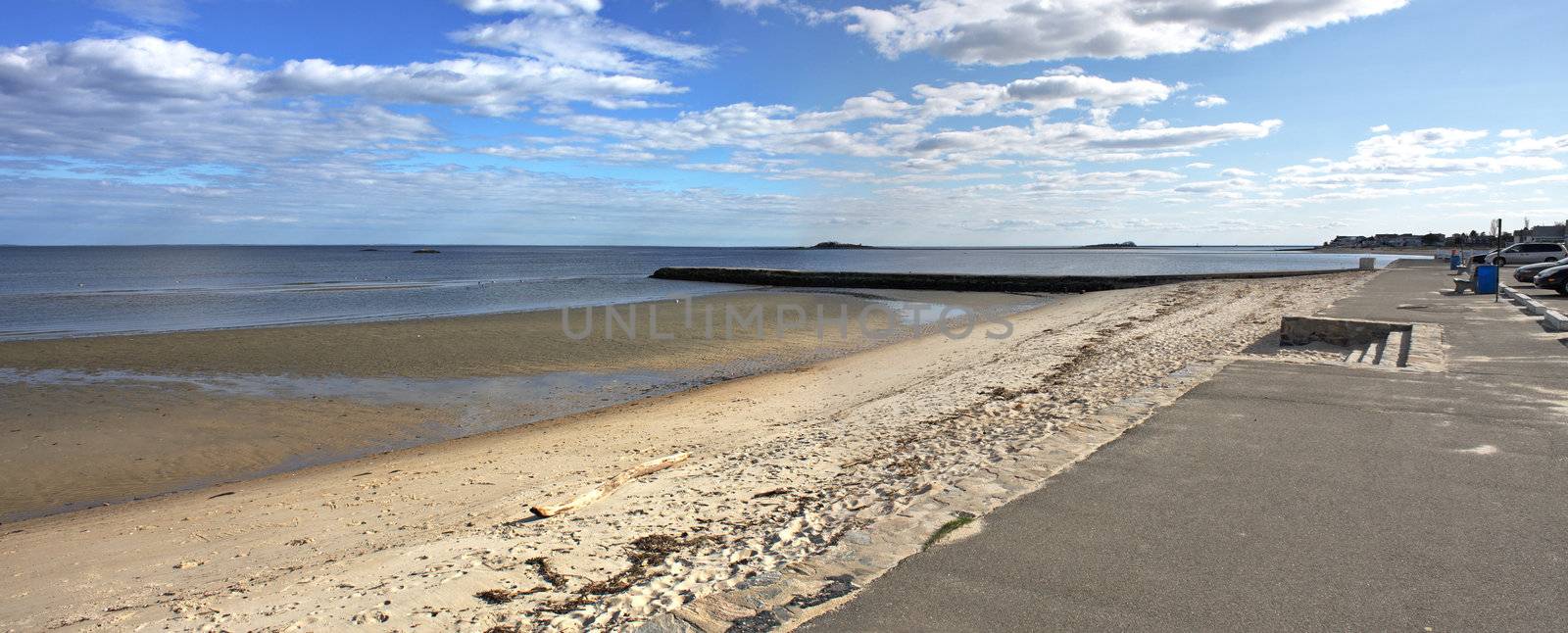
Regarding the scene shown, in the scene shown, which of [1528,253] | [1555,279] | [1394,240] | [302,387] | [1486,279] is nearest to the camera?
[302,387]

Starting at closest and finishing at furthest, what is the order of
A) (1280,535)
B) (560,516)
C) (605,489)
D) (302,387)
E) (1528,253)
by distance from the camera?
(1280,535) < (560,516) < (605,489) < (302,387) < (1528,253)

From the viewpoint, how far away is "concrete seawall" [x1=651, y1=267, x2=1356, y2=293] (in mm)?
45312

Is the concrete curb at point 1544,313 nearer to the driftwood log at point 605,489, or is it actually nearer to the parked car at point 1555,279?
the parked car at point 1555,279

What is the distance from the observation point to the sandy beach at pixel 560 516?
4059 millimetres

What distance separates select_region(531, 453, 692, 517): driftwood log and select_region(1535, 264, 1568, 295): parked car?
2307 cm

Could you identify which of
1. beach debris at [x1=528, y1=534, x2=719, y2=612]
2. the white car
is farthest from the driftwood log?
the white car

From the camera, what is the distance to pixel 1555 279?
64.2ft

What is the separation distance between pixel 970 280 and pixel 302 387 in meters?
40.6

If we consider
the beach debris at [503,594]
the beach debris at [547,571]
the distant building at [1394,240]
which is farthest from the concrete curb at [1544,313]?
the distant building at [1394,240]

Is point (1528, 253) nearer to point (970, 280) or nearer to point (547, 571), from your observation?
point (970, 280)

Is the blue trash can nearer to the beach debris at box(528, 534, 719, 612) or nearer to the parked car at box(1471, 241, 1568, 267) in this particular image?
the parked car at box(1471, 241, 1568, 267)

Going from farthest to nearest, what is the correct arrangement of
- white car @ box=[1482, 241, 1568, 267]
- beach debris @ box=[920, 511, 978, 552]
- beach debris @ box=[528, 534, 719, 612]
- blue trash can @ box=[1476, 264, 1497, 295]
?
white car @ box=[1482, 241, 1568, 267]
blue trash can @ box=[1476, 264, 1497, 295]
beach debris @ box=[920, 511, 978, 552]
beach debris @ box=[528, 534, 719, 612]

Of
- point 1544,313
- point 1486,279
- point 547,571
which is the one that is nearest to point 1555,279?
point 1486,279

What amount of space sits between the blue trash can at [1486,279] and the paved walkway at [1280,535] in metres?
16.3
